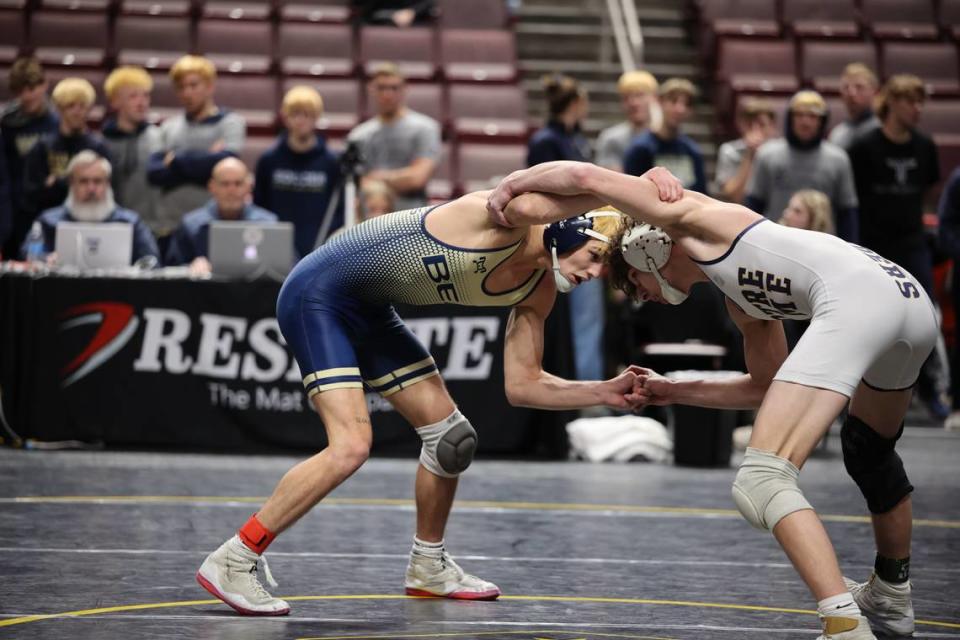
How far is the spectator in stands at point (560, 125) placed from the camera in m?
8.38

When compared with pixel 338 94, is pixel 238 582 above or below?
below

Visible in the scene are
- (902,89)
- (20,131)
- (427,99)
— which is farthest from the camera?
(427,99)

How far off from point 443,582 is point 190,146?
4.47m

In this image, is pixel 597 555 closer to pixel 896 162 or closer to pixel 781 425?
pixel 781 425

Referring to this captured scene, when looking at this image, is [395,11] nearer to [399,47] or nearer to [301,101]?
[399,47]

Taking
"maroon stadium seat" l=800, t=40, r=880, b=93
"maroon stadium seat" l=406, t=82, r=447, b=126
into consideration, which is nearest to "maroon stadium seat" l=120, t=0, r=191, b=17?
"maroon stadium seat" l=406, t=82, r=447, b=126

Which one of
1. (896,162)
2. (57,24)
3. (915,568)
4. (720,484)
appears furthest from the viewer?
(57,24)

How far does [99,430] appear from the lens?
7.43 meters

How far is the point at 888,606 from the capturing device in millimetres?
4023

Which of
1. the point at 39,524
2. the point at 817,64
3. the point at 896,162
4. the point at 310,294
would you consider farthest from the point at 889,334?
the point at 817,64

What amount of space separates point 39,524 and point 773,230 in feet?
9.77

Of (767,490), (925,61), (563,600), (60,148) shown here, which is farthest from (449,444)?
(925,61)

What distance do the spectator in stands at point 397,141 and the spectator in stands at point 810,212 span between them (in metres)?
2.00

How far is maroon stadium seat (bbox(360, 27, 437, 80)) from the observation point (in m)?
11.3
